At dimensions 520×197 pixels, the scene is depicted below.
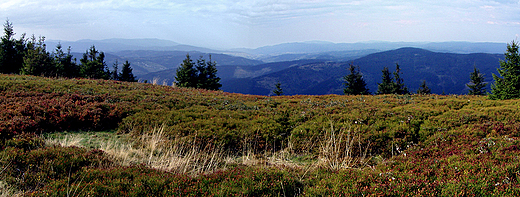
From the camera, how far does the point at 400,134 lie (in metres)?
8.84

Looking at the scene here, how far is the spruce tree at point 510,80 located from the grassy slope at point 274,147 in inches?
103

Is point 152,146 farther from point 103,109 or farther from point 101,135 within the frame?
point 103,109

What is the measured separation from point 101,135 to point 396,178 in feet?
31.3

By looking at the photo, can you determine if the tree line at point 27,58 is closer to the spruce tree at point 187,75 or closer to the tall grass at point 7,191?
the spruce tree at point 187,75

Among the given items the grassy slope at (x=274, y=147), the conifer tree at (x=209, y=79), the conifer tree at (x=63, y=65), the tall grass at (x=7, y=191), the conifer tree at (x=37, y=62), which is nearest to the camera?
the tall grass at (x=7, y=191)

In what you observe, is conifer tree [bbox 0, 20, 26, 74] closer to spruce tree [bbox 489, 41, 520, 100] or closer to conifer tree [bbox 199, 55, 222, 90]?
conifer tree [bbox 199, 55, 222, 90]

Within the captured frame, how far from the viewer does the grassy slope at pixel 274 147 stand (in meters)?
4.88

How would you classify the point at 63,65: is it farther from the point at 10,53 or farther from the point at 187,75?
the point at 187,75

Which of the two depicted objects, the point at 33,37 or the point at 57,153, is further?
the point at 33,37

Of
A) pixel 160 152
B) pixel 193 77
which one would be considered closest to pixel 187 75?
pixel 193 77

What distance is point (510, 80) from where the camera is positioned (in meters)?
14.5

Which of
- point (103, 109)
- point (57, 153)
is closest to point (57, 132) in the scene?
point (103, 109)

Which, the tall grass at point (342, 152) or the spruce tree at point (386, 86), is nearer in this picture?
the tall grass at point (342, 152)

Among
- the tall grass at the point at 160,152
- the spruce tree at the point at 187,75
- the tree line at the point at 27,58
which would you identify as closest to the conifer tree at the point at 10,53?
the tree line at the point at 27,58
